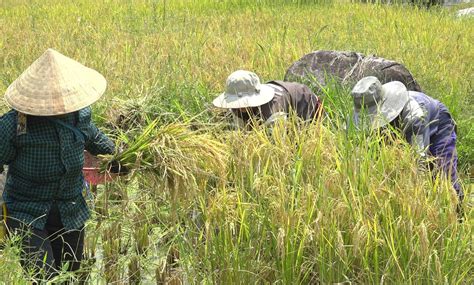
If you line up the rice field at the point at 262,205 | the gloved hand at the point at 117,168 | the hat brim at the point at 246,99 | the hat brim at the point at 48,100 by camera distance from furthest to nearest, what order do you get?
Answer: the hat brim at the point at 246,99 < the gloved hand at the point at 117,168 < the hat brim at the point at 48,100 < the rice field at the point at 262,205

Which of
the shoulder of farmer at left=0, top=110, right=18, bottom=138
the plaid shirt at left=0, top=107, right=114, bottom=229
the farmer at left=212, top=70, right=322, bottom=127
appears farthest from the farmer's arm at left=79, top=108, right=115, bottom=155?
the farmer at left=212, top=70, right=322, bottom=127

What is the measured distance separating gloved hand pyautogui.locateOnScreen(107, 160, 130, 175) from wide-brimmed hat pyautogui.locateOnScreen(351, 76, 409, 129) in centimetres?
109

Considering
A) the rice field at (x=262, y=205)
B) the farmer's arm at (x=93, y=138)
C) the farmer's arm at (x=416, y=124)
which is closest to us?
the rice field at (x=262, y=205)

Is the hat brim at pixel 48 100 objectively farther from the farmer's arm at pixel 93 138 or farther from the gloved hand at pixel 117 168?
the gloved hand at pixel 117 168

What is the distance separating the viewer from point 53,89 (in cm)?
259

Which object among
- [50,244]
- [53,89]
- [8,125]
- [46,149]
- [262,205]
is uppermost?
[53,89]

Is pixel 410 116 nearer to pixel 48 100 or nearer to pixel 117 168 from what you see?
pixel 117 168

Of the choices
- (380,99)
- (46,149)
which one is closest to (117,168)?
(46,149)

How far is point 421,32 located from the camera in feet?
20.3

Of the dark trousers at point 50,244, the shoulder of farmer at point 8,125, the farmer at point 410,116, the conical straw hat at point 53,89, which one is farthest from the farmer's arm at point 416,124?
the shoulder of farmer at point 8,125

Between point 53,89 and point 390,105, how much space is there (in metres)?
1.54

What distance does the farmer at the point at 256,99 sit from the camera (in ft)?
11.1

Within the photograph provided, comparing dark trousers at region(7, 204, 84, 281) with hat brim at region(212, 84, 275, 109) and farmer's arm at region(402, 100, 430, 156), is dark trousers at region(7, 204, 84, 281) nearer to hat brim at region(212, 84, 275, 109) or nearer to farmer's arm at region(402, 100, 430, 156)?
hat brim at region(212, 84, 275, 109)

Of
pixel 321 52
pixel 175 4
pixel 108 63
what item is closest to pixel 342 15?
pixel 175 4
